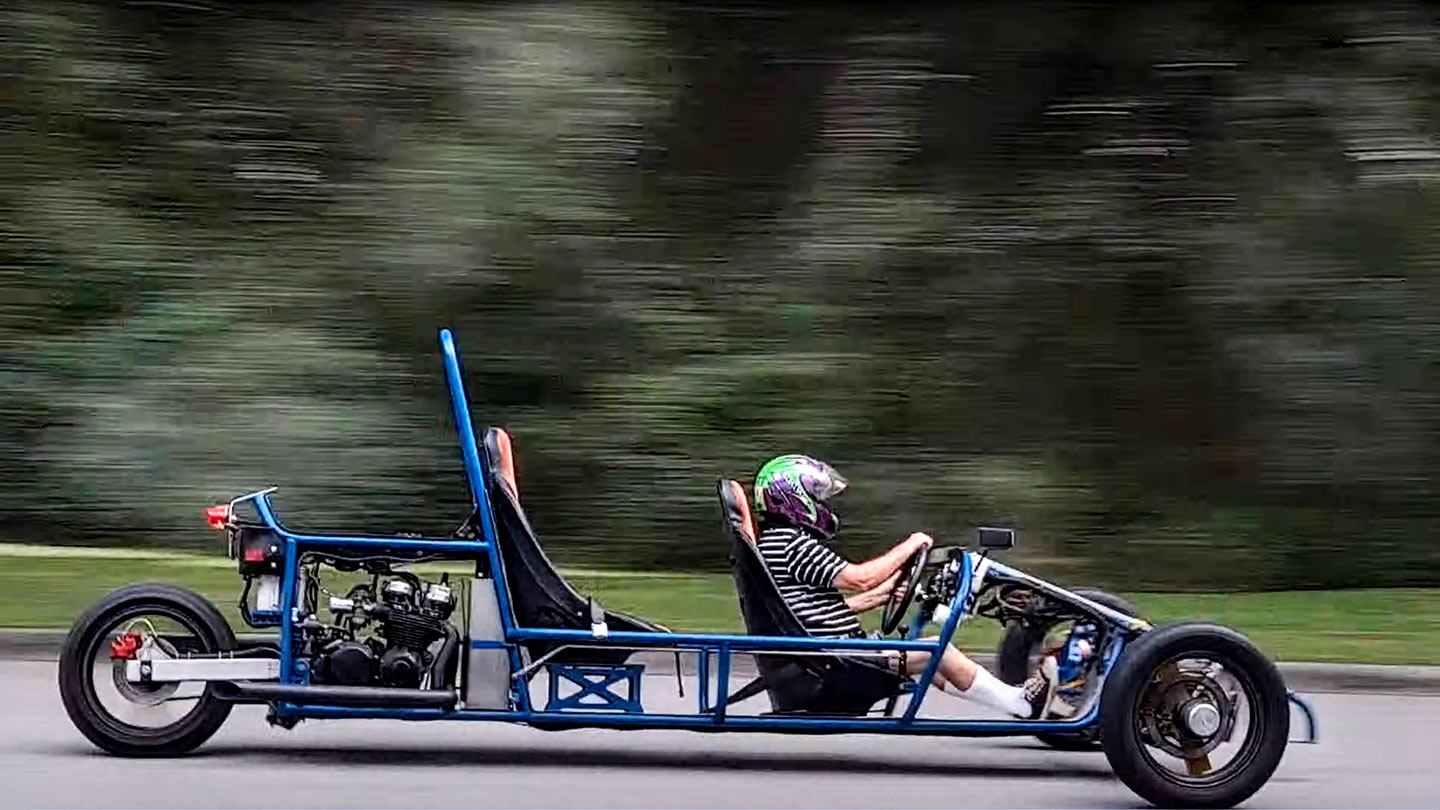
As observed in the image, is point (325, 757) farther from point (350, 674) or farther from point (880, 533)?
point (880, 533)

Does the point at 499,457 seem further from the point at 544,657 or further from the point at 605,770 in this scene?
the point at 605,770

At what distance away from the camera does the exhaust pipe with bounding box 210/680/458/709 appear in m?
7.82

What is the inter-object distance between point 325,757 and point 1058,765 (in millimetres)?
2937

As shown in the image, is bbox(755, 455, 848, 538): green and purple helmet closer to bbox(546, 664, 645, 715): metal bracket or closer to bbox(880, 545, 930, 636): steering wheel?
bbox(880, 545, 930, 636): steering wheel

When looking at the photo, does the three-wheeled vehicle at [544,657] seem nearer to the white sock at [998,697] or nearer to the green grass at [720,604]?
the white sock at [998,697]

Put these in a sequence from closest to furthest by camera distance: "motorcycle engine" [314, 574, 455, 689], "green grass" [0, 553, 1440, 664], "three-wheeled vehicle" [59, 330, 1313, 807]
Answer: "three-wheeled vehicle" [59, 330, 1313, 807] → "motorcycle engine" [314, 574, 455, 689] → "green grass" [0, 553, 1440, 664]

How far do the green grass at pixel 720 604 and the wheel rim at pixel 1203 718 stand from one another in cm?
254

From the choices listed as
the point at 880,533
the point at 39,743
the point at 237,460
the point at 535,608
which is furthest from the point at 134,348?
the point at 535,608

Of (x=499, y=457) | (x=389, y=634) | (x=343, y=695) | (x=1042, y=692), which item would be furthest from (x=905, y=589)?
(x=343, y=695)

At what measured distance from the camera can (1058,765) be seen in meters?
8.58

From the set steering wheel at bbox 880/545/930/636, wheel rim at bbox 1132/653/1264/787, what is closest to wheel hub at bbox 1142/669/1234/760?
wheel rim at bbox 1132/653/1264/787

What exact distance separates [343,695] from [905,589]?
2.16m

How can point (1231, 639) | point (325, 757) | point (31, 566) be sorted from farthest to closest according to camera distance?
point (31, 566)
point (325, 757)
point (1231, 639)

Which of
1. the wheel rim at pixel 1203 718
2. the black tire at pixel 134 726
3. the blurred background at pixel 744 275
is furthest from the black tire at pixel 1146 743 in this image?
the blurred background at pixel 744 275
